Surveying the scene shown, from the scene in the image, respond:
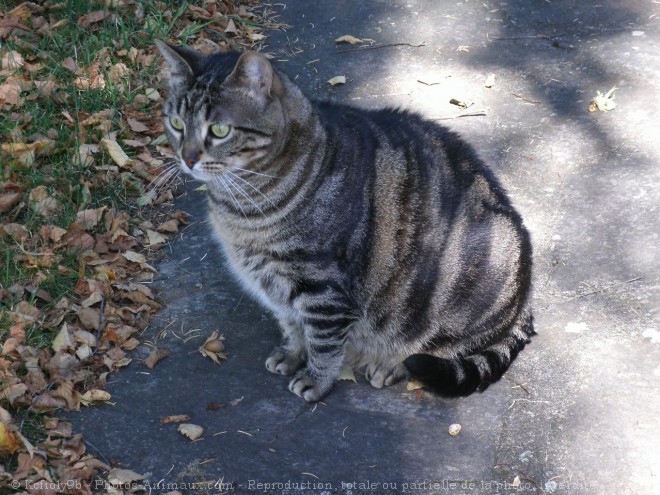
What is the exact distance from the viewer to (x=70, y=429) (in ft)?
10.1

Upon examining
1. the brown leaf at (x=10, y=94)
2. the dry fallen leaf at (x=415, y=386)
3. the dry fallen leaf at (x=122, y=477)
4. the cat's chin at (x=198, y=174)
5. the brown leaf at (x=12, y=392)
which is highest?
the cat's chin at (x=198, y=174)

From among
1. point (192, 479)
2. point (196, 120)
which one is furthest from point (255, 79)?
point (192, 479)

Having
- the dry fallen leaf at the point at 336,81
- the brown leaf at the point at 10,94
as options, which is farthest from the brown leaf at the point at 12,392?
the dry fallen leaf at the point at 336,81

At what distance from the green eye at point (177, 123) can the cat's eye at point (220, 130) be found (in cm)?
16

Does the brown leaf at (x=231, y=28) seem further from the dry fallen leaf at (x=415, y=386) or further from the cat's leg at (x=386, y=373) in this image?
the dry fallen leaf at (x=415, y=386)

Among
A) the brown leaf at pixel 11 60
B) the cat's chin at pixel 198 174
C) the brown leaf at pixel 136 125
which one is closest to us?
the cat's chin at pixel 198 174

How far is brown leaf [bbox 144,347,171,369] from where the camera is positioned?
3441 mm

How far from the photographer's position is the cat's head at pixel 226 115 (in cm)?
302

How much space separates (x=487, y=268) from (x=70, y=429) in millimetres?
1796

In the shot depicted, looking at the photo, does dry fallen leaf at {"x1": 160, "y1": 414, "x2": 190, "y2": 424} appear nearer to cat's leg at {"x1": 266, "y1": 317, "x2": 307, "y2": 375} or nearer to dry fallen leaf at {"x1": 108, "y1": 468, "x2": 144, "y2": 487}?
dry fallen leaf at {"x1": 108, "y1": 468, "x2": 144, "y2": 487}

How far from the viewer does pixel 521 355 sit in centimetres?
344

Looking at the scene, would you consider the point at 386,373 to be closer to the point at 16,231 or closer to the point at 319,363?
the point at 319,363

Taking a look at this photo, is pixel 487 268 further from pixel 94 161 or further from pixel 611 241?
pixel 94 161

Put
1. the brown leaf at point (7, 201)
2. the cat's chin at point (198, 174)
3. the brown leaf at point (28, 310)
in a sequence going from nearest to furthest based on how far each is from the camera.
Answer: the cat's chin at point (198, 174) → the brown leaf at point (28, 310) → the brown leaf at point (7, 201)
